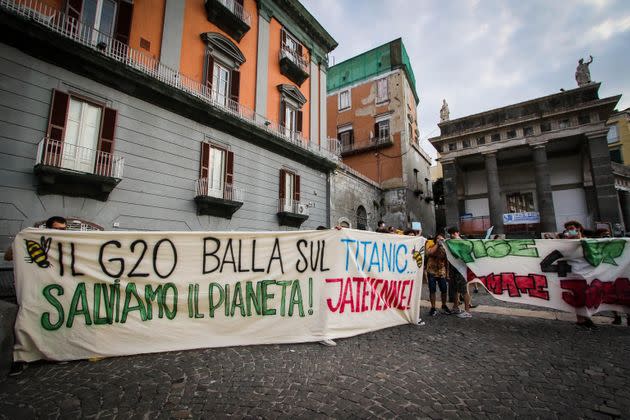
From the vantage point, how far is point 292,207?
575 inches

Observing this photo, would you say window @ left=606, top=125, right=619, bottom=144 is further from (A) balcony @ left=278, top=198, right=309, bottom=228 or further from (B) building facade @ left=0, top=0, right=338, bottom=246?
(A) balcony @ left=278, top=198, right=309, bottom=228

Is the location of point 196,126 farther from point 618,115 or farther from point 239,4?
point 618,115

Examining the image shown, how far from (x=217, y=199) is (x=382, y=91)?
66.0 feet

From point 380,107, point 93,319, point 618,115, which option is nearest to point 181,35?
point 93,319

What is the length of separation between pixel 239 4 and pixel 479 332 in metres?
15.5

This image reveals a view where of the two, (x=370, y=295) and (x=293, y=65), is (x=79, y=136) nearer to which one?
(x=370, y=295)

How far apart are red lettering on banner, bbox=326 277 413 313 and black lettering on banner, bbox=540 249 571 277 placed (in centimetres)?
245

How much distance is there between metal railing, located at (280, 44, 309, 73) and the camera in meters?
15.4

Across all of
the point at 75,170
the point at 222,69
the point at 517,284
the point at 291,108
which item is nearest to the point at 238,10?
the point at 222,69

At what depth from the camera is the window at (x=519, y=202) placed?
933 inches

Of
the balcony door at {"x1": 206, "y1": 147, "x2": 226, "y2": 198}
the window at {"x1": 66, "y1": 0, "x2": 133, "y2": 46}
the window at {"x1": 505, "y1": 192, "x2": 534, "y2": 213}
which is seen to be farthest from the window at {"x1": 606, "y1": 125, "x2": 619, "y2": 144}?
the window at {"x1": 66, "y1": 0, "x2": 133, "y2": 46}

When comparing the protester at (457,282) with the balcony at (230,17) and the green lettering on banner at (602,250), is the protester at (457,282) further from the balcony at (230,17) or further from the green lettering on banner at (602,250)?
the balcony at (230,17)

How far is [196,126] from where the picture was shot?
1099cm

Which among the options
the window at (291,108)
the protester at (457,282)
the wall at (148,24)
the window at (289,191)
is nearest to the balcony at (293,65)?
the window at (291,108)
